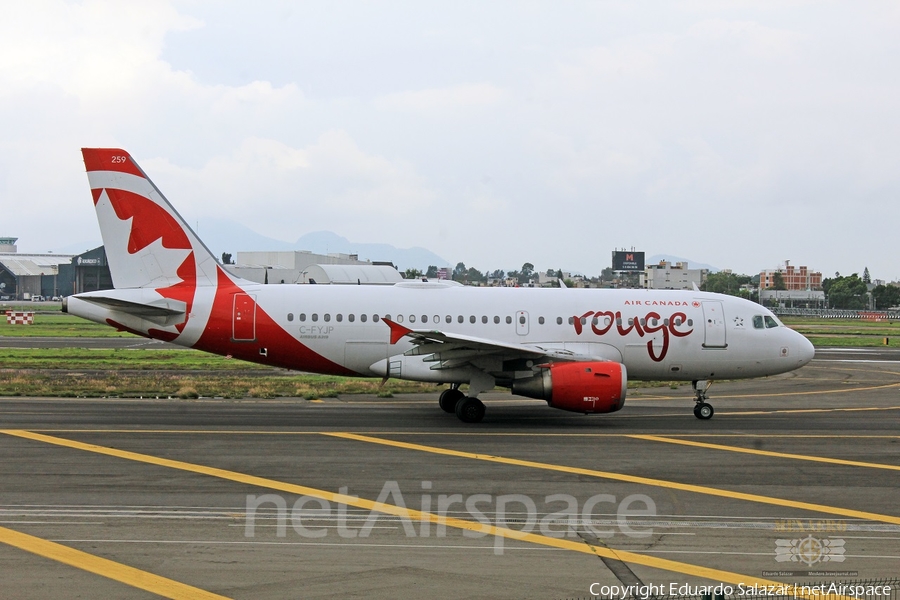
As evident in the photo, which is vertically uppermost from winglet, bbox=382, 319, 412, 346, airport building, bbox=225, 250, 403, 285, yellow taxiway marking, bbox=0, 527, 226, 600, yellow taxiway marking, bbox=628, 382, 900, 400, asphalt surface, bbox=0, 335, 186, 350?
airport building, bbox=225, 250, 403, 285

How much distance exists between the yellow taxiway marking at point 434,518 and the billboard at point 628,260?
109 m

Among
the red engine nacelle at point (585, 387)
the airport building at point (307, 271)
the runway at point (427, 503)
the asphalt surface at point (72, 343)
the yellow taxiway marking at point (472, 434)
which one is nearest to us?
the runway at point (427, 503)

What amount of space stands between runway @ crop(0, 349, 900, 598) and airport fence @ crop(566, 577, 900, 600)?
0.27 meters

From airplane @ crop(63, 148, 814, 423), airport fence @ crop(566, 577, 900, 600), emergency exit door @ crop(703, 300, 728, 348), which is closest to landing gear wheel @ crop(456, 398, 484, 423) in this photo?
airplane @ crop(63, 148, 814, 423)

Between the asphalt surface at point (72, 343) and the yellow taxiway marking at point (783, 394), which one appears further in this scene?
the asphalt surface at point (72, 343)

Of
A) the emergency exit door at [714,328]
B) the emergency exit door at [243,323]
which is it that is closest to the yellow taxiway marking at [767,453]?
the emergency exit door at [714,328]

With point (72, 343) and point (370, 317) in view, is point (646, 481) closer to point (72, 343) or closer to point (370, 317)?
point (370, 317)

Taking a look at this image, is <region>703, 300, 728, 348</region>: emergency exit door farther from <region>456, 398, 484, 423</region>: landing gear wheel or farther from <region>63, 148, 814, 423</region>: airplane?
<region>456, 398, 484, 423</region>: landing gear wheel

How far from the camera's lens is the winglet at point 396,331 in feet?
68.6

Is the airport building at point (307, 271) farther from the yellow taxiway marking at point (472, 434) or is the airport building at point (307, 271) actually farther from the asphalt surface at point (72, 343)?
the yellow taxiway marking at point (472, 434)

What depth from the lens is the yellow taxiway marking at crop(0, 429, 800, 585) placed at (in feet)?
32.6

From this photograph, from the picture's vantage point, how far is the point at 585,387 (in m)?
20.7

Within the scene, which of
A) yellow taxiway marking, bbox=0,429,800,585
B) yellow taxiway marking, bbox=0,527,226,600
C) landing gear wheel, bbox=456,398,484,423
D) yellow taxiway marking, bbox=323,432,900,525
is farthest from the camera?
landing gear wheel, bbox=456,398,484,423

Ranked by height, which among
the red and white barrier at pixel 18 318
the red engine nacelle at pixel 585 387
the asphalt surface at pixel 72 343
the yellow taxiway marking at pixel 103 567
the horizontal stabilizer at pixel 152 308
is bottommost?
the yellow taxiway marking at pixel 103 567
